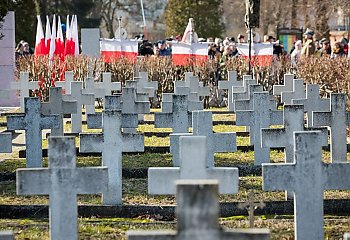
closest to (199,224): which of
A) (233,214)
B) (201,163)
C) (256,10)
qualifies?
(201,163)

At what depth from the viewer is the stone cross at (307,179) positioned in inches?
331

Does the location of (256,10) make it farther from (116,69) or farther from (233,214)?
(233,214)

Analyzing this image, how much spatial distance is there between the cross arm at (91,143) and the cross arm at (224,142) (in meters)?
1.46

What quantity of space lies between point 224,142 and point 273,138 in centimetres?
126

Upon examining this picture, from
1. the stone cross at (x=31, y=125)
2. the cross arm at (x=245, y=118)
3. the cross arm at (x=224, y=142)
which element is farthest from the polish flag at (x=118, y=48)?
the cross arm at (x=224, y=142)

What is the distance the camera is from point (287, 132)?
1099cm

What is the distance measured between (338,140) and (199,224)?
816cm

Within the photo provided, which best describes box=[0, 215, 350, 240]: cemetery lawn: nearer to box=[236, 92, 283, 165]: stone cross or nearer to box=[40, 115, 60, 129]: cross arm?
box=[40, 115, 60, 129]: cross arm

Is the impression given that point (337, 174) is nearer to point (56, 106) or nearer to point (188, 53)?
point (56, 106)

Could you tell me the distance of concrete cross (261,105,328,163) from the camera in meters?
10.7

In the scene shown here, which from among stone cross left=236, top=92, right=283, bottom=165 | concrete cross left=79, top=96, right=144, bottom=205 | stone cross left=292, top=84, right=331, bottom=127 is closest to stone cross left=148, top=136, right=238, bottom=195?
concrete cross left=79, top=96, right=144, bottom=205

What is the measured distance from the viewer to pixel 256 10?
83.0 ft

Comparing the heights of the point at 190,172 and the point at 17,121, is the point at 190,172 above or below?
below

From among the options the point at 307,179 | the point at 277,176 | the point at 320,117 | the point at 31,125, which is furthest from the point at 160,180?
the point at 320,117
